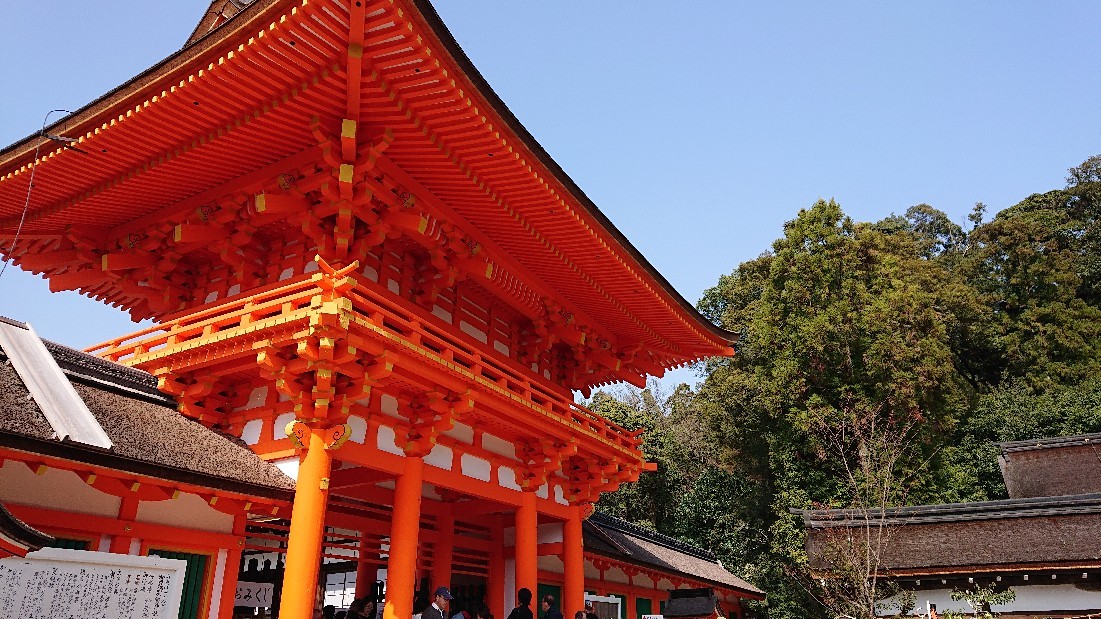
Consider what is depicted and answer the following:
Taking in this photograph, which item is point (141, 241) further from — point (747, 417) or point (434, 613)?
point (747, 417)

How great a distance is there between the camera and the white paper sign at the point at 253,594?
1568 cm

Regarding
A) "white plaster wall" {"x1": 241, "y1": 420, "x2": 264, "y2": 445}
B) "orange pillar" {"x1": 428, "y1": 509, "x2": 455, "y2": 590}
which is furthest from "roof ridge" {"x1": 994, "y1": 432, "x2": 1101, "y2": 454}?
"white plaster wall" {"x1": 241, "y1": 420, "x2": 264, "y2": 445}

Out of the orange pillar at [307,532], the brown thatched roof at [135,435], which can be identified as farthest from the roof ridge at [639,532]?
the brown thatched roof at [135,435]

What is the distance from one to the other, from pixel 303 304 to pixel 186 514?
113 inches

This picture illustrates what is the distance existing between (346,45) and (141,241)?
5639mm

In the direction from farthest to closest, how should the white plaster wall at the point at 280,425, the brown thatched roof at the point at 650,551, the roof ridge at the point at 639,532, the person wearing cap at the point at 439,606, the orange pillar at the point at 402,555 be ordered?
the roof ridge at the point at 639,532
the brown thatched roof at the point at 650,551
the white plaster wall at the point at 280,425
the orange pillar at the point at 402,555
the person wearing cap at the point at 439,606

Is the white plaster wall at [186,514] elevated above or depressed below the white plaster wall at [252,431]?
below

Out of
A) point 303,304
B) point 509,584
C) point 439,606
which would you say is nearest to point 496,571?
point 509,584

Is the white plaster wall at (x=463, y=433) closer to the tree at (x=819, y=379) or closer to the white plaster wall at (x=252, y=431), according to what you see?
the white plaster wall at (x=252, y=431)

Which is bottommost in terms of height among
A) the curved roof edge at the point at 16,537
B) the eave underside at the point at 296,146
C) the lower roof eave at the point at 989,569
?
the curved roof edge at the point at 16,537

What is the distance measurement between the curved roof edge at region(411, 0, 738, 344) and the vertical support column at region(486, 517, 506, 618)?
5.82m

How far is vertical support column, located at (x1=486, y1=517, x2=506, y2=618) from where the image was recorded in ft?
44.3

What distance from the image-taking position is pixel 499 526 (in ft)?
46.8

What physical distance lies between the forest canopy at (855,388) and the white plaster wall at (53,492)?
18167 millimetres
